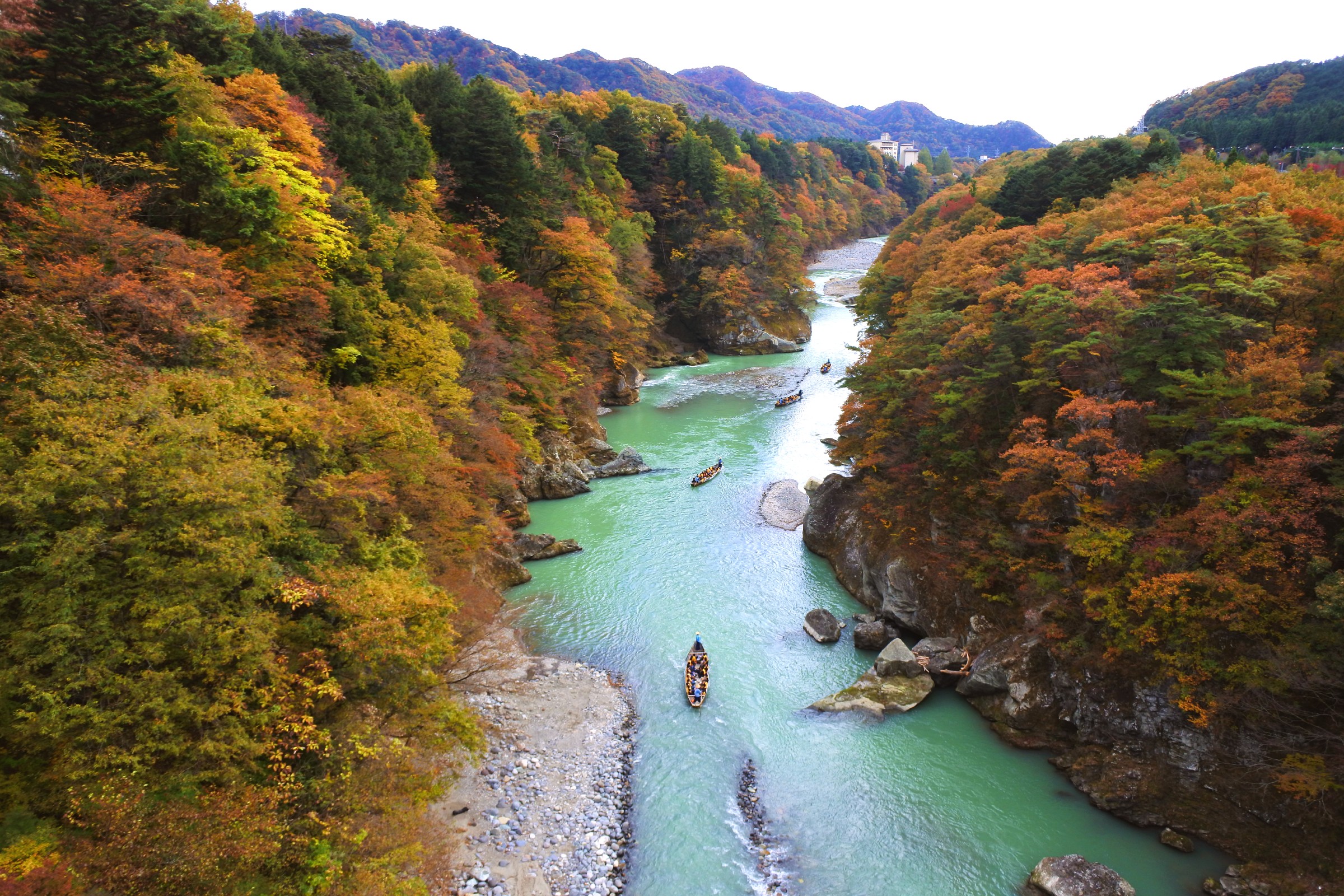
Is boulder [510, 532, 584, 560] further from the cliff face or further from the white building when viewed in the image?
the white building

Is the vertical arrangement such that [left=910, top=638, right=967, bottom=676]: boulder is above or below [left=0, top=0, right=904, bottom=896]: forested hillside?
below

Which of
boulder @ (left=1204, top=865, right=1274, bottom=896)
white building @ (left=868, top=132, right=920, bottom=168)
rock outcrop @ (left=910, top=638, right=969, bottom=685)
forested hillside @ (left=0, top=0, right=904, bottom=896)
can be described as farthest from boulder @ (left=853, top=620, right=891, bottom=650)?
white building @ (left=868, top=132, right=920, bottom=168)

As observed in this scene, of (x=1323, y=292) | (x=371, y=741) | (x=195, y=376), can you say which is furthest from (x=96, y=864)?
(x=1323, y=292)

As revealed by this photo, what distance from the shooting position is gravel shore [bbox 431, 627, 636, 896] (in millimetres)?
11398

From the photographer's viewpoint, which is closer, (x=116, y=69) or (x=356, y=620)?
(x=356, y=620)

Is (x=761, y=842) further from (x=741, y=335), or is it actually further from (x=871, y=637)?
(x=741, y=335)

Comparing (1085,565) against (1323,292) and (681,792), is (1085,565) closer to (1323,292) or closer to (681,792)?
(1323,292)

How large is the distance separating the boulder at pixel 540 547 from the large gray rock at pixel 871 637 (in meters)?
11.1

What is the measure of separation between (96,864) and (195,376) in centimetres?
782

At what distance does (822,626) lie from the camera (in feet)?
63.8

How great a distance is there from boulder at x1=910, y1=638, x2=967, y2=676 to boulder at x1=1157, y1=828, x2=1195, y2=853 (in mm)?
5386

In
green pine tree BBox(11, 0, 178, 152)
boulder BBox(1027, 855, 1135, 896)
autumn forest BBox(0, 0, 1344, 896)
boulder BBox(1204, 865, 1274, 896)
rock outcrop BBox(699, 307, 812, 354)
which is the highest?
green pine tree BBox(11, 0, 178, 152)

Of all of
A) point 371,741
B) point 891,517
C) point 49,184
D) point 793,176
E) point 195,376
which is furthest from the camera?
point 793,176

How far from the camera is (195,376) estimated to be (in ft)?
36.6
